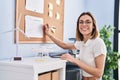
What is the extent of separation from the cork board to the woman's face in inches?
27.0

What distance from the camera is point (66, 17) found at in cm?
358

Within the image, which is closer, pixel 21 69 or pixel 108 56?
pixel 21 69

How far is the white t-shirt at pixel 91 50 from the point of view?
1.99 meters

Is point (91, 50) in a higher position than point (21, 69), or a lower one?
higher

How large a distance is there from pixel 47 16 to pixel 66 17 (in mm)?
784

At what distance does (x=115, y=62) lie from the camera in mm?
3805

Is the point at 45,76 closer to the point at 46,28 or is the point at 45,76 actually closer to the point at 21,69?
the point at 21,69

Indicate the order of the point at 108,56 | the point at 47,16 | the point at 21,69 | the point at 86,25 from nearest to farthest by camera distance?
the point at 21,69
the point at 86,25
the point at 47,16
the point at 108,56

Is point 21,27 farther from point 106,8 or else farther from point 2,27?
point 106,8

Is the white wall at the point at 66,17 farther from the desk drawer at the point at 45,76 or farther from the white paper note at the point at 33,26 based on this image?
the desk drawer at the point at 45,76

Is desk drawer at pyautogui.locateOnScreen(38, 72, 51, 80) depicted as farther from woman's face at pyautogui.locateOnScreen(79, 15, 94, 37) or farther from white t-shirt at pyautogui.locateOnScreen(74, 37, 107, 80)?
woman's face at pyautogui.locateOnScreen(79, 15, 94, 37)

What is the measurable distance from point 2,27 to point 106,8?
8.96 feet

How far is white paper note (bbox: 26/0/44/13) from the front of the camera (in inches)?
97.4

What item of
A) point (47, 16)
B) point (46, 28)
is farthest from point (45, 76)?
point (47, 16)
